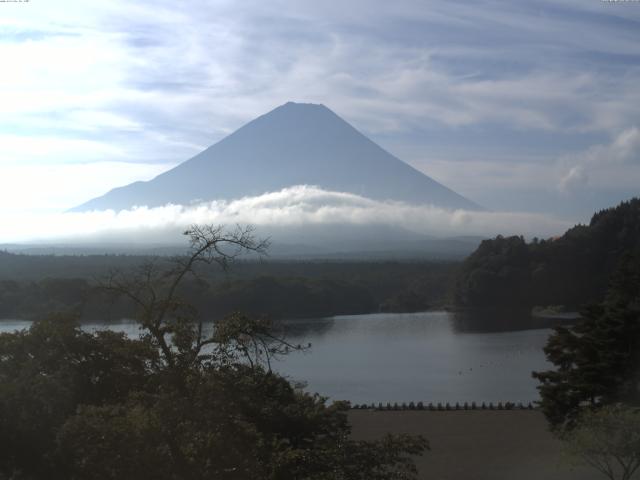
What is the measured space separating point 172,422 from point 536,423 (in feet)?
31.0

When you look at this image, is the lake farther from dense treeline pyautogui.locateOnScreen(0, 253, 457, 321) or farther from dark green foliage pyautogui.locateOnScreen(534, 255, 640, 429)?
dark green foliage pyautogui.locateOnScreen(534, 255, 640, 429)

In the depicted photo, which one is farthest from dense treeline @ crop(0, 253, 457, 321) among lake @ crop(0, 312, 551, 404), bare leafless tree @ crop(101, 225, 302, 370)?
bare leafless tree @ crop(101, 225, 302, 370)

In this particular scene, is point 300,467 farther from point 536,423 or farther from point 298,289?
point 298,289

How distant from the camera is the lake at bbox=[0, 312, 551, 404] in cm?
1645

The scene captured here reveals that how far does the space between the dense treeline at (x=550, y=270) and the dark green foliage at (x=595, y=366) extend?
25218mm

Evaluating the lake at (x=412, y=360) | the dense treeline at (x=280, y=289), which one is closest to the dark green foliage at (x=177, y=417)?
the lake at (x=412, y=360)

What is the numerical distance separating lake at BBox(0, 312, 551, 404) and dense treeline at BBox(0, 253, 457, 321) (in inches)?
53.4

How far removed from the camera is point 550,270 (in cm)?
3534

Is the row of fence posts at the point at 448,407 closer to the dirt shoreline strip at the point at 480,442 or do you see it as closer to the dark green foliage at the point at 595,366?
the dirt shoreline strip at the point at 480,442

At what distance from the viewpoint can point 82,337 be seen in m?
5.32

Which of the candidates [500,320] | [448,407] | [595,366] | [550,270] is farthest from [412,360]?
[550,270]

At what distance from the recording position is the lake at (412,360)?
16453mm

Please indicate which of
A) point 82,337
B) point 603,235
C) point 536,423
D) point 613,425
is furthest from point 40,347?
point 603,235

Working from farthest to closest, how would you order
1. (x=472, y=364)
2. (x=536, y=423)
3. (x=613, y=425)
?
(x=472, y=364) < (x=536, y=423) < (x=613, y=425)
